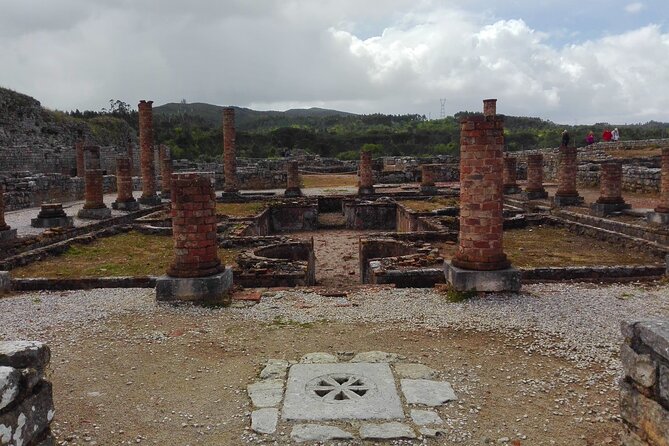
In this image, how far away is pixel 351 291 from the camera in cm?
823

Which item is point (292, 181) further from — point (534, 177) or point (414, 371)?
point (414, 371)

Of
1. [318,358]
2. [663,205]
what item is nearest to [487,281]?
[318,358]

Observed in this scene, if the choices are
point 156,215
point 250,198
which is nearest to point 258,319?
point 156,215

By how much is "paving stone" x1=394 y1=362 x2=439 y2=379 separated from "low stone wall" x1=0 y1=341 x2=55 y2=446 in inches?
114

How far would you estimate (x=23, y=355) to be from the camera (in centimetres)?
336

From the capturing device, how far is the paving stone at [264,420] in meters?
4.14

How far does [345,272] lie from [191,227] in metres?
5.39

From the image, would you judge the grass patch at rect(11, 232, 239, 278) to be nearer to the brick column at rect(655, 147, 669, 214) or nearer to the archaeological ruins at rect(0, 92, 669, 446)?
the archaeological ruins at rect(0, 92, 669, 446)

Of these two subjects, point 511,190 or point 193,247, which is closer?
point 193,247

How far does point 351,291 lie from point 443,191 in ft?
61.0

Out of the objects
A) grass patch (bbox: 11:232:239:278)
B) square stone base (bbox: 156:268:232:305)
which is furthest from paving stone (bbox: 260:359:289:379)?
grass patch (bbox: 11:232:239:278)

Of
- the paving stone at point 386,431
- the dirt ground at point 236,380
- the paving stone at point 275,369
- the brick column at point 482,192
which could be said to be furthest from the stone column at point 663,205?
the paving stone at point 386,431

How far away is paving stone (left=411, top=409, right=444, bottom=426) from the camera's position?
4.18m

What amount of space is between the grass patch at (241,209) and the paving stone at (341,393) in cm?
1400
